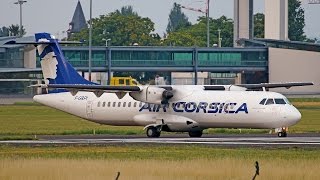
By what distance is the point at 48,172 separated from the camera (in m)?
35.3

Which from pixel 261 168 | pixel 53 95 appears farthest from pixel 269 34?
pixel 261 168

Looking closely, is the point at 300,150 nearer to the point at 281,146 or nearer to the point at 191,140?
the point at 281,146

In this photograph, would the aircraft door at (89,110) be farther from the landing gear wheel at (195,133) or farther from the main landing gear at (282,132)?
the main landing gear at (282,132)

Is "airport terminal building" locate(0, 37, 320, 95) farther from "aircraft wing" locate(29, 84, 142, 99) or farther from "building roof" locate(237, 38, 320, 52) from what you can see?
"aircraft wing" locate(29, 84, 142, 99)

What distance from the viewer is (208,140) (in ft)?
175

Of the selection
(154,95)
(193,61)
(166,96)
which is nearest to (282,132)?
(166,96)

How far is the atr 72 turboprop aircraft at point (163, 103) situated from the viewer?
55562 mm

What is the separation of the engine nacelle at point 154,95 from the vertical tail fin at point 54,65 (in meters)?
5.10

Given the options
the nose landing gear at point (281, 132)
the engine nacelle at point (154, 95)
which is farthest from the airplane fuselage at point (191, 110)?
the nose landing gear at point (281, 132)

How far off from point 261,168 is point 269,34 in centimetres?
12986

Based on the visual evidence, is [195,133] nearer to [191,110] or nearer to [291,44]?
[191,110]

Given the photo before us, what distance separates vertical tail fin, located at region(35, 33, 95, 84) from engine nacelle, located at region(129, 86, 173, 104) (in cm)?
510

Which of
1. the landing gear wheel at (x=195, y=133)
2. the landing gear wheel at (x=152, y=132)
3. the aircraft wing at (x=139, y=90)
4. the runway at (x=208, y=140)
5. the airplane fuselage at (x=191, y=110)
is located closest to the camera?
the runway at (x=208, y=140)

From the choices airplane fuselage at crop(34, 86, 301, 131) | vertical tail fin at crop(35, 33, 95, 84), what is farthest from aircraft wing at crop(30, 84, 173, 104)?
vertical tail fin at crop(35, 33, 95, 84)
